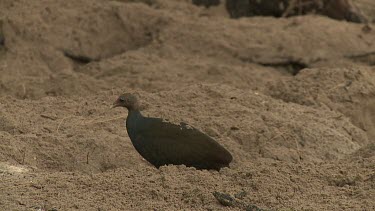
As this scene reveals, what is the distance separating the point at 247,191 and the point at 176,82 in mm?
3689

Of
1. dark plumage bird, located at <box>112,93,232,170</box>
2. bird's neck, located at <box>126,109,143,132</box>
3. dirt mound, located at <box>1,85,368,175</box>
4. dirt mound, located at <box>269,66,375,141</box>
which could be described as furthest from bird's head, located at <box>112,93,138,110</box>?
dirt mound, located at <box>269,66,375,141</box>

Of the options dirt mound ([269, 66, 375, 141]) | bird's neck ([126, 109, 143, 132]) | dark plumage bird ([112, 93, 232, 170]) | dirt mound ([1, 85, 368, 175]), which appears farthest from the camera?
dirt mound ([269, 66, 375, 141])

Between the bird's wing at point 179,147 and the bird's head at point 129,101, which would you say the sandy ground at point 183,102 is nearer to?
the bird's wing at point 179,147

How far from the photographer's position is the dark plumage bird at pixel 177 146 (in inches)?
218

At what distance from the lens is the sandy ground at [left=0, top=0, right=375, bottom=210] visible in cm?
500

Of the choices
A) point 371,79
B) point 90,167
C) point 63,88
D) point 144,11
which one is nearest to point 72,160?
point 90,167

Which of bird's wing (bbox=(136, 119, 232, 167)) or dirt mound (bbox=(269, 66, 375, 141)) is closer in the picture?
bird's wing (bbox=(136, 119, 232, 167))

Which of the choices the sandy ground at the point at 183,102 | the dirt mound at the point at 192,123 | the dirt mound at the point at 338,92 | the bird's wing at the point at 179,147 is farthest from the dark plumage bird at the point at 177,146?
the dirt mound at the point at 338,92

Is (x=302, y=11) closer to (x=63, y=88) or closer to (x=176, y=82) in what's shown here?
(x=176, y=82)

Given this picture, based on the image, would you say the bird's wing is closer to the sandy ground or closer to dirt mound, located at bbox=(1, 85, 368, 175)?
the sandy ground

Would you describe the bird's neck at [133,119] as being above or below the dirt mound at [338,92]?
above

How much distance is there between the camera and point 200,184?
4992 mm

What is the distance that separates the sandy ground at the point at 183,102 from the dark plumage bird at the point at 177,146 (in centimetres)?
12

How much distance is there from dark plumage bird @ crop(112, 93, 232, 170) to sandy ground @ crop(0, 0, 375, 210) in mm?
115
